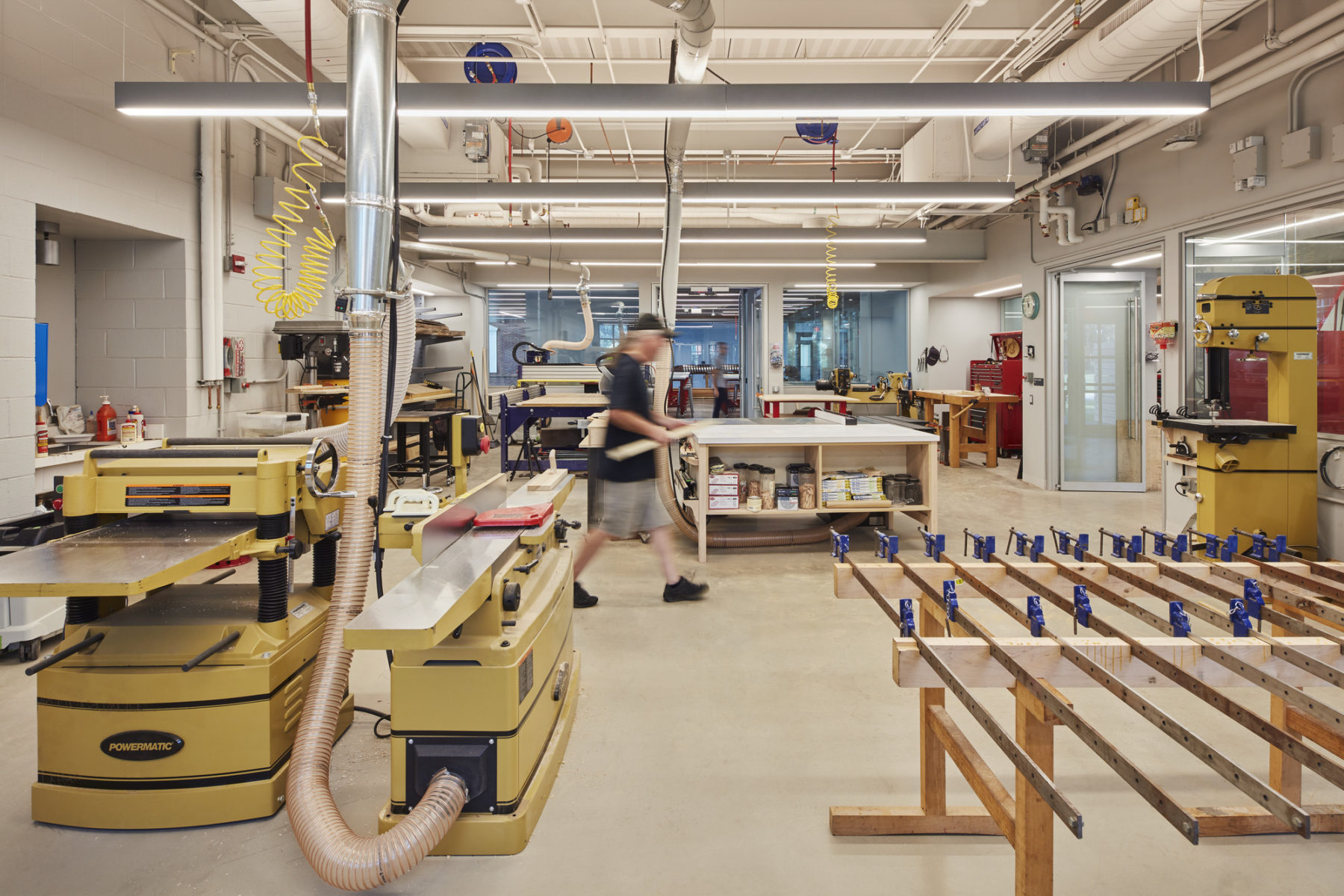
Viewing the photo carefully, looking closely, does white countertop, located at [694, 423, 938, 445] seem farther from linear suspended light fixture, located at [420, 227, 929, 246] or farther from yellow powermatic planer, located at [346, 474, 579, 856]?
linear suspended light fixture, located at [420, 227, 929, 246]

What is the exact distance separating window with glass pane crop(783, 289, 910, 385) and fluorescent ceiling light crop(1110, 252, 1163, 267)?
4.94 m

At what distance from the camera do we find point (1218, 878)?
178cm

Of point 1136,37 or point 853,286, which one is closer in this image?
point 1136,37

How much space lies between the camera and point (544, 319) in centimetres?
1327

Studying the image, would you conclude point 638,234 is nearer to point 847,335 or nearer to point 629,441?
point 629,441

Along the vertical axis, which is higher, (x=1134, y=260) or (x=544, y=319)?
(x=544, y=319)

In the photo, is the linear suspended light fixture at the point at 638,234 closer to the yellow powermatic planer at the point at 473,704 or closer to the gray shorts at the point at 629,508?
the gray shorts at the point at 629,508

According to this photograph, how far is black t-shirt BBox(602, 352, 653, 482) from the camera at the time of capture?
136 inches

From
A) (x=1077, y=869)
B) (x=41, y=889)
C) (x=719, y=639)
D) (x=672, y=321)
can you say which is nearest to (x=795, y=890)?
(x=1077, y=869)

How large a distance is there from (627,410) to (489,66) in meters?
4.09

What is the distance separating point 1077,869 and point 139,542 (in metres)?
2.72

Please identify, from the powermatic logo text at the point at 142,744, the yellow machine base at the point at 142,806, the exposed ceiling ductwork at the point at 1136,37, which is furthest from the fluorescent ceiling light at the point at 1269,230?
the powermatic logo text at the point at 142,744

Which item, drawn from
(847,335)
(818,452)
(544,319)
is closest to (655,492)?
(818,452)

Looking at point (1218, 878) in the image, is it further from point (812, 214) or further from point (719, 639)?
point (812, 214)
